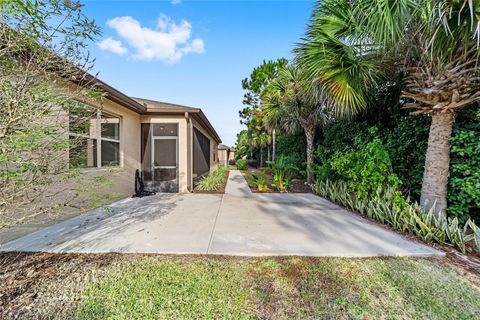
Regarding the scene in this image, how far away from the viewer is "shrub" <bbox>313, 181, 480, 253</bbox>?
3.25 m

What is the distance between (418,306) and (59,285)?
12.9 ft

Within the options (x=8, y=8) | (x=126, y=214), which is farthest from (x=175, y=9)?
(x=126, y=214)

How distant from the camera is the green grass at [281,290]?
6.39 feet

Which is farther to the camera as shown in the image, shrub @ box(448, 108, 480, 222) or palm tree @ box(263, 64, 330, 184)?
palm tree @ box(263, 64, 330, 184)

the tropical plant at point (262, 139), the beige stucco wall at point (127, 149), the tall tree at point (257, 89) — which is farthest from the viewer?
the tropical plant at point (262, 139)

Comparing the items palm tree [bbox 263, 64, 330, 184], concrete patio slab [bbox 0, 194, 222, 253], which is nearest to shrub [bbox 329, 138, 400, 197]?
palm tree [bbox 263, 64, 330, 184]

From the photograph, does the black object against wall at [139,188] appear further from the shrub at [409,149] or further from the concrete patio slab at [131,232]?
the shrub at [409,149]

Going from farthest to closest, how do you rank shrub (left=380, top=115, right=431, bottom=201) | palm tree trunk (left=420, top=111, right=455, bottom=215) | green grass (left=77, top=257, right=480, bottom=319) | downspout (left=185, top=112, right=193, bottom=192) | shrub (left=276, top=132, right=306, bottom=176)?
shrub (left=276, top=132, right=306, bottom=176) → downspout (left=185, top=112, right=193, bottom=192) → shrub (left=380, top=115, right=431, bottom=201) → palm tree trunk (left=420, top=111, right=455, bottom=215) → green grass (left=77, top=257, right=480, bottom=319)

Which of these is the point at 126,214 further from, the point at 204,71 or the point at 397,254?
the point at 204,71

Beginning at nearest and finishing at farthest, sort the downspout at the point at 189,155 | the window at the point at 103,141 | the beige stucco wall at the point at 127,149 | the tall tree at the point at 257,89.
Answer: the window at the point at 103,141 < the beige stucco wall at the point at 127,149 < the downspout at the point at 189,155 < the tall tree at the point at 257,89

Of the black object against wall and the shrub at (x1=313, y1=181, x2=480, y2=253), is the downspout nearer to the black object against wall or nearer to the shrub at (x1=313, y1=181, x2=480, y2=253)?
the black object against wall

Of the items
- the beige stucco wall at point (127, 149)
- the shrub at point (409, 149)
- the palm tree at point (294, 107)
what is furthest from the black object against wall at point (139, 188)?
the shrub at point (409, 149)

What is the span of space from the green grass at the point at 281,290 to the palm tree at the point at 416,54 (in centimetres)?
208

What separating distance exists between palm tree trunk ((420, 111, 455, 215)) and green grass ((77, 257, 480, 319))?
1403 millimetres
